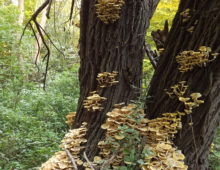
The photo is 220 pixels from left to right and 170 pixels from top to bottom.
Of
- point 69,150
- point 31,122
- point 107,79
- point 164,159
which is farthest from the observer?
point 31,122

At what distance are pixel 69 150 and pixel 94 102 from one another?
0.58m

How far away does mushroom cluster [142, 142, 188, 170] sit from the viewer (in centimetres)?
142

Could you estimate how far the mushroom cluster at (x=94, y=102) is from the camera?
1969mm

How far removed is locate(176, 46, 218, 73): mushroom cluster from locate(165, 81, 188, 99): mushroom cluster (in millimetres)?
129

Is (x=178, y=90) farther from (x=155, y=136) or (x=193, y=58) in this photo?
(x=155, y=136)

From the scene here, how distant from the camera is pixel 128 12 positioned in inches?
80.5

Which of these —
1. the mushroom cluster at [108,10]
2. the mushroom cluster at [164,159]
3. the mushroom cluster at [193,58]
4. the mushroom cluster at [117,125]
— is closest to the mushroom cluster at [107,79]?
the mushroom cluster at [117,125]

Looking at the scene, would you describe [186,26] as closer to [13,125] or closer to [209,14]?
[209,14]

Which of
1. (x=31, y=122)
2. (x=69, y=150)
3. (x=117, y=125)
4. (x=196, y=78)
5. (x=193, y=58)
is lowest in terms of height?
(x=31, y=122)

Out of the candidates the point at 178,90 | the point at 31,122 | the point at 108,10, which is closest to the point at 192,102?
the point at 178,90

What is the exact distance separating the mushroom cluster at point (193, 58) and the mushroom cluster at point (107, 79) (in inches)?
27.5

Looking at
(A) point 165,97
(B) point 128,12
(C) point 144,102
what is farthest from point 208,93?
(B) point 128,12

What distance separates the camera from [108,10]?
1.95m

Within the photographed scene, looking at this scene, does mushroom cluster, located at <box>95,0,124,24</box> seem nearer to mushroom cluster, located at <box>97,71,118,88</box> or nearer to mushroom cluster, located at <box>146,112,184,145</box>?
mushroom cluster, located at <box>97,71,118,88</box>
